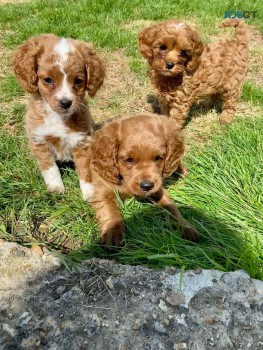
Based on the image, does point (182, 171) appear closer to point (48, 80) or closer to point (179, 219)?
point (179, 219)

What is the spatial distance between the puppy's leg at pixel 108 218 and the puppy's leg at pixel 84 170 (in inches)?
5.9

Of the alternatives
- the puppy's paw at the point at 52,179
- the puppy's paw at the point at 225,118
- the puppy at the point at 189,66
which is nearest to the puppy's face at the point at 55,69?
the puppy's paw at the point at 52,179

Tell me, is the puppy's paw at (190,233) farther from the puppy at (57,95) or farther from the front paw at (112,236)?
the puppy at (57,95)

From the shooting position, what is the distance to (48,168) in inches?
139

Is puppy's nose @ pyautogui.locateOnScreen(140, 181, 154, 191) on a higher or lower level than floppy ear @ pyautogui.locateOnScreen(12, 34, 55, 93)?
lower

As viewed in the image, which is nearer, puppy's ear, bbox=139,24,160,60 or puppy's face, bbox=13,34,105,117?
puppy's face, bbox=13,34,105,117

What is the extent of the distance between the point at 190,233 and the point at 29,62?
1951 mm

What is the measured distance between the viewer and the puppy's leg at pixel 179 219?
10.2ft

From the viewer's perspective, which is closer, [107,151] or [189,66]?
[107,151]

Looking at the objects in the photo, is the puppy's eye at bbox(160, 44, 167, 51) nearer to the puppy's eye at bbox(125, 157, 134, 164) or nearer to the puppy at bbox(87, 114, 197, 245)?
the puppy at bbox(87, 114, 197, 245)

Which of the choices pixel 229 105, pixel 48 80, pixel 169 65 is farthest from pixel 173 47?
pixel 48 80

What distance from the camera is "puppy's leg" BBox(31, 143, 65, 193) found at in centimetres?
345

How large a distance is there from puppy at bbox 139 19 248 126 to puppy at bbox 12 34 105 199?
1344mm

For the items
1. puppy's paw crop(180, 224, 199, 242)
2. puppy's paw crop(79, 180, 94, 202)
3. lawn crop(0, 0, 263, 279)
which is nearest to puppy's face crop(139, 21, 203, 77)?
lawn crop(0, 0, 263, 279)
